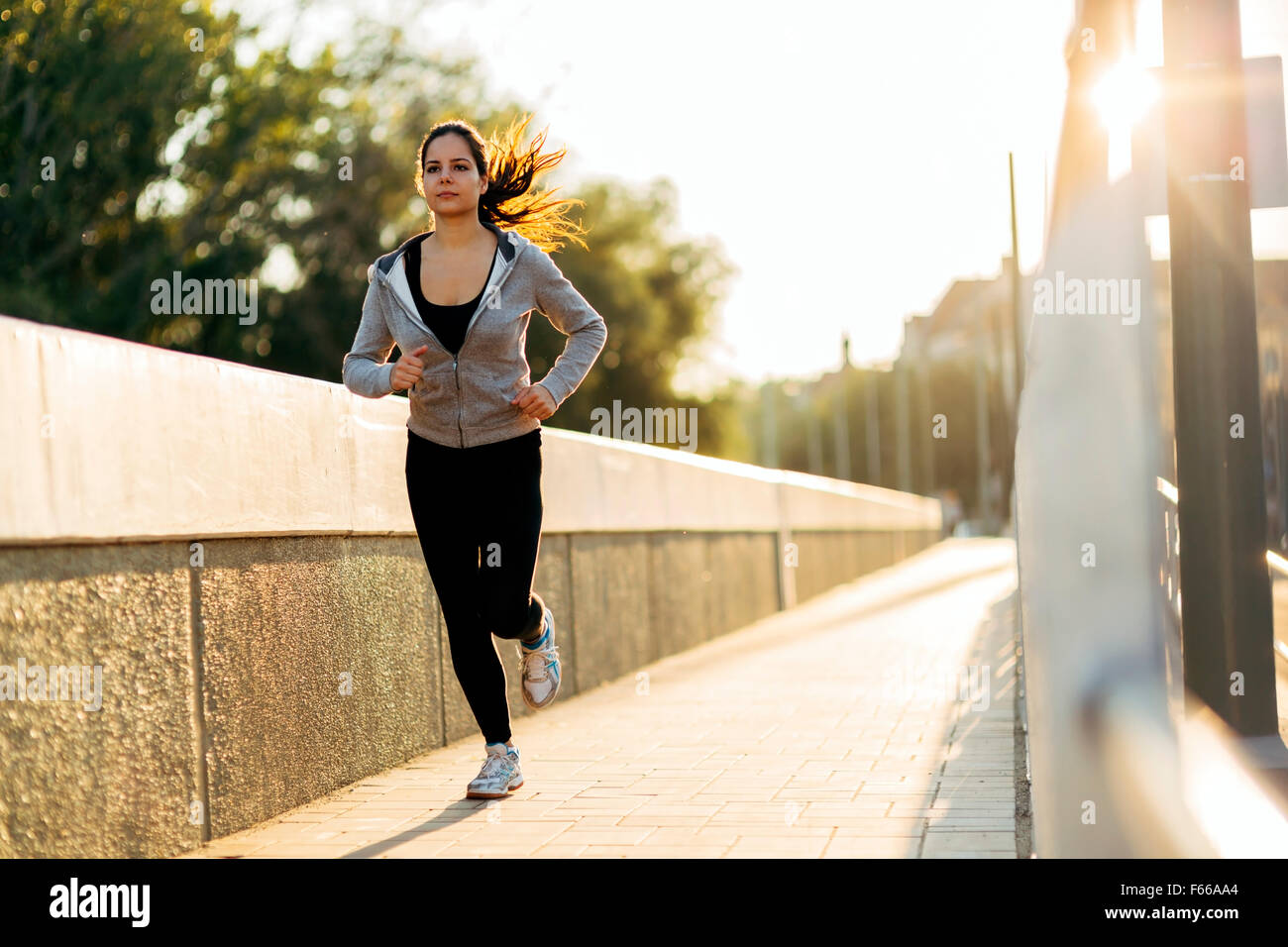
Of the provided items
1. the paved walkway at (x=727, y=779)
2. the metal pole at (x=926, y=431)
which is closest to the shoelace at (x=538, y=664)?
the paved walkway at (x=727, y=779)

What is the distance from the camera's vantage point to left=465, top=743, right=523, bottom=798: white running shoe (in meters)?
5.32

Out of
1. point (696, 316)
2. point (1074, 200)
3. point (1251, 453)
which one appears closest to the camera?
point (1074, 200)

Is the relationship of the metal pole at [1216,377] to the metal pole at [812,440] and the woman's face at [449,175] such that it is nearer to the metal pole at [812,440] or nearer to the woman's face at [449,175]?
the woman's face at [449,175]

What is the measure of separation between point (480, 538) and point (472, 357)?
599mm

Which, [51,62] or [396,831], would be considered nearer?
[396,831]

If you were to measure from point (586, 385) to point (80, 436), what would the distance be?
134 ft

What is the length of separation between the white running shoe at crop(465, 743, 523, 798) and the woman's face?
1.82 meters

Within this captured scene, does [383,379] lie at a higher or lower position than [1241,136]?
lower

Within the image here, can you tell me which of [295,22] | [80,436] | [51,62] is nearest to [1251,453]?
[80,436]

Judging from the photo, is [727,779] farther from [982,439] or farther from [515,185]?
[982,439]

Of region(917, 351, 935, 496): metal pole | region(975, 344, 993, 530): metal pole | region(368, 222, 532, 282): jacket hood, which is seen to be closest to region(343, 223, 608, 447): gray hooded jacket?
region(368, 222, 532, 282): jacket hood
